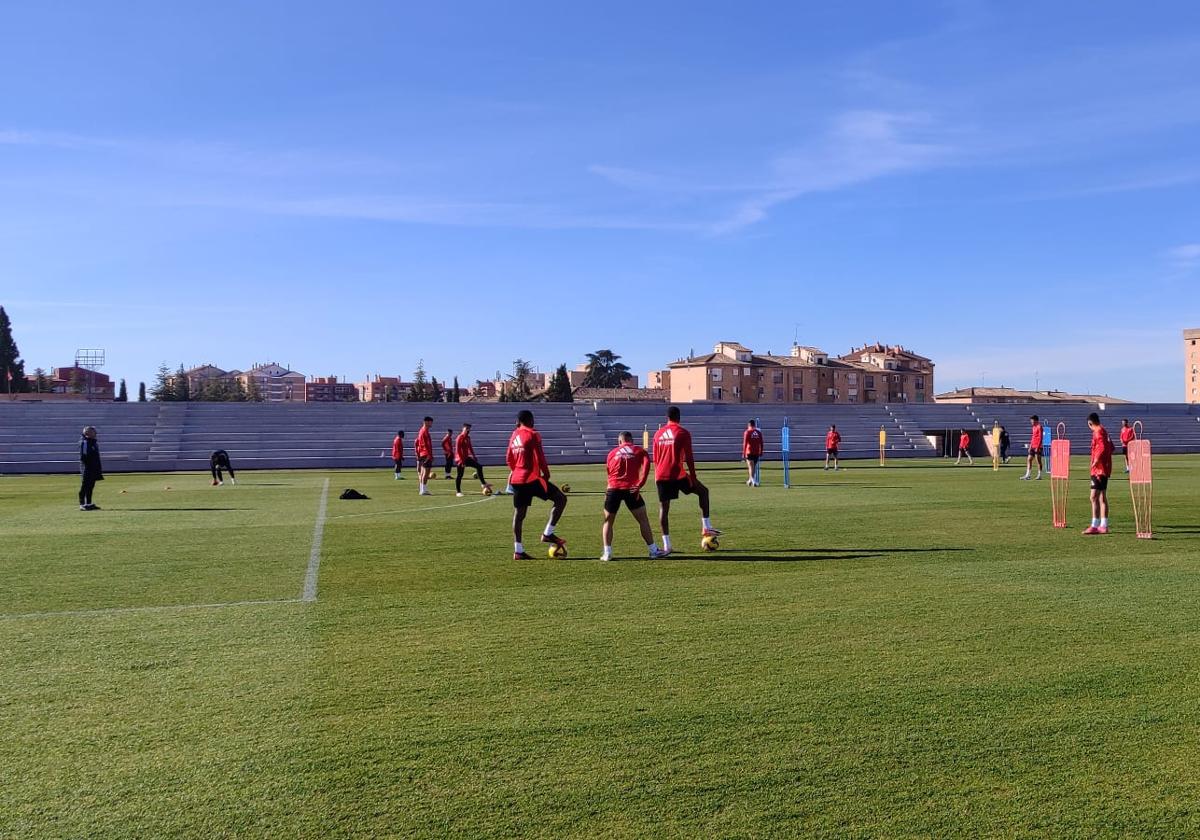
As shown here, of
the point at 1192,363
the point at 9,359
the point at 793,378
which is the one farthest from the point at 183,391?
the point at 1192,363

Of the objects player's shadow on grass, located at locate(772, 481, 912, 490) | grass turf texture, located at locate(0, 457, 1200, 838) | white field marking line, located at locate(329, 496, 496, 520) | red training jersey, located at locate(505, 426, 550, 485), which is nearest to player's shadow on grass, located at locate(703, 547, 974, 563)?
grass turf texture, located at locate(0, 457, 1200, 838)

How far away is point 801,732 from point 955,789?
0.97 metres

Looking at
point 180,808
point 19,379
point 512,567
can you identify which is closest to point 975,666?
point 180,808

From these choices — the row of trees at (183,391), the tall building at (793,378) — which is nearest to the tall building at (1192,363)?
the tall building at (793,378)

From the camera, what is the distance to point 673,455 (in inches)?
523

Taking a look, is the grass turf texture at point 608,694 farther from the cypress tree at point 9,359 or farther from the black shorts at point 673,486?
the cypress tree at point 9,359

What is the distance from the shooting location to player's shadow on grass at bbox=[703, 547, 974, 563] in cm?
1253

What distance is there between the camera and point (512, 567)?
1204 centimetres

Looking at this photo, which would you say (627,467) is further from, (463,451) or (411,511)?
(463,451)

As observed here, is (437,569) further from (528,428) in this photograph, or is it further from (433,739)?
(433,739)

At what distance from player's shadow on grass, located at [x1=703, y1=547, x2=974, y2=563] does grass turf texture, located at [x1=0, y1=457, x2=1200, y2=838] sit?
10 cm

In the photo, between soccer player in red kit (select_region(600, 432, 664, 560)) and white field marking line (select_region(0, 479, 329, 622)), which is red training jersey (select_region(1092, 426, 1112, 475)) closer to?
soccer player in red kit (select_region(600, 432, 664, 560))

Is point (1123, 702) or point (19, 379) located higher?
point (19, 379)

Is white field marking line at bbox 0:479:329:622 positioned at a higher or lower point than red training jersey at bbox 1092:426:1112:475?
lower
